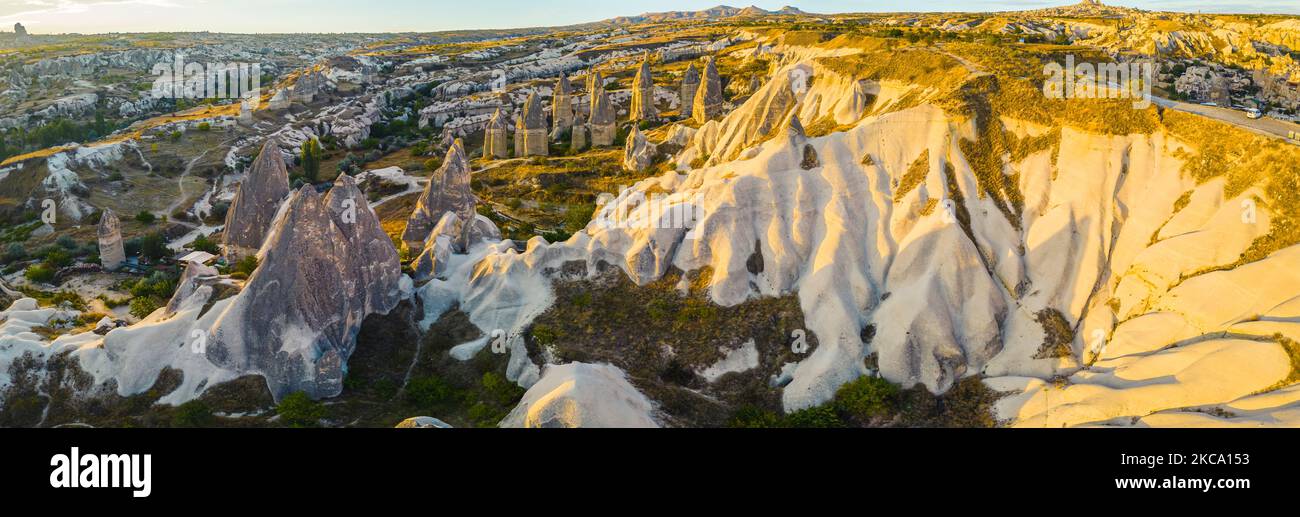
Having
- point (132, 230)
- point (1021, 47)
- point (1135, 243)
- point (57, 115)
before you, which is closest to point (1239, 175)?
point (1135, 243)

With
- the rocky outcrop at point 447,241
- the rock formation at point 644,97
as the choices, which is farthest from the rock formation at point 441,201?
the rock formation at point 644,97

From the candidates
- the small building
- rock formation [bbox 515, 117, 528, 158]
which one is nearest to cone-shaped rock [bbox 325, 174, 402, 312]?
the small building

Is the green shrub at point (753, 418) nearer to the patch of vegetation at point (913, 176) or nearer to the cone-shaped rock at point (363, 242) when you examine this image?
the patch of vegetation at point (913, 176)

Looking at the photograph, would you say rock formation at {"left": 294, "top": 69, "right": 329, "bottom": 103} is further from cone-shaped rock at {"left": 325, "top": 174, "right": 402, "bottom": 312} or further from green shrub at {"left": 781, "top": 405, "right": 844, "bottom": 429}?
green shrub at {"left": 781, "top": 405, "right": 844, "bottom": 429}

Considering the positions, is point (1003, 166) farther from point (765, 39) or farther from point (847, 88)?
point (765, 39)

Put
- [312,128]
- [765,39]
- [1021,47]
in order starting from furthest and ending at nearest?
[765,39] < [312,128] < [1021,47]
